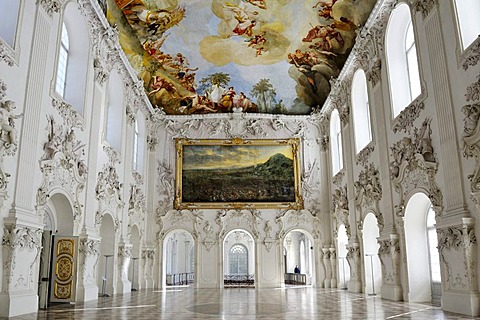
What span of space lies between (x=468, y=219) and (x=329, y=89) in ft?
44.3

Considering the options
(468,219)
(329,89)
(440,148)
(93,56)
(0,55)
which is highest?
(329,89)

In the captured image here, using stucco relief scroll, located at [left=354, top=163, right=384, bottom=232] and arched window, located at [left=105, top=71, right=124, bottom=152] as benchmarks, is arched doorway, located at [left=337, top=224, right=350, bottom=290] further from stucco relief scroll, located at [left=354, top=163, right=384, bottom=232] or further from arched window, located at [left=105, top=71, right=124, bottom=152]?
arched window, located at [left=105, top=71, right=124, bottom=152]

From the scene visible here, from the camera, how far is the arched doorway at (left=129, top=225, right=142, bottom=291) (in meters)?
21.2

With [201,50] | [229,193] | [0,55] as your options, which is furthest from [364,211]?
[0,55]

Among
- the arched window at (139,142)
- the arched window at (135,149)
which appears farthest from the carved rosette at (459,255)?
the arched window at (139,142)

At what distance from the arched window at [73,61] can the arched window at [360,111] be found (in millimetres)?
10451

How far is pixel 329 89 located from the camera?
73.7 feet

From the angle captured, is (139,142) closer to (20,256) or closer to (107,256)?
(107,256)

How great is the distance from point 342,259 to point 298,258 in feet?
40.9

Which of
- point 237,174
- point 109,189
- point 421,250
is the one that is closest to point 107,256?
point 109,189

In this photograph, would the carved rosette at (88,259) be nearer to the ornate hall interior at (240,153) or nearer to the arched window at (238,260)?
the ornate hall interior at (240,153)

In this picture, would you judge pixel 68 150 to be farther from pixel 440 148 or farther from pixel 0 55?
pixel 440 148

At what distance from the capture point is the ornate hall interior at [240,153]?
1044cm

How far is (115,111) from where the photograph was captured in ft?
→ 61.3
